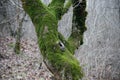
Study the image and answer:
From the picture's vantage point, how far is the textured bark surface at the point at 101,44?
10914mm

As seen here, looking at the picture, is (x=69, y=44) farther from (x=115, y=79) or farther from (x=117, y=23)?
(x=117, y=23)

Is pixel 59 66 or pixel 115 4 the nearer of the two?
pixel 59 66

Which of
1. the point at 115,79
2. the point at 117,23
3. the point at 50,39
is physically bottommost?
the point at 115,79

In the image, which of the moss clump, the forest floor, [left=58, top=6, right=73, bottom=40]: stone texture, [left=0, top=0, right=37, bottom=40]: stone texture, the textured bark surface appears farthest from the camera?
[left=0, top=0, right=37, bottom=40]: stone texture

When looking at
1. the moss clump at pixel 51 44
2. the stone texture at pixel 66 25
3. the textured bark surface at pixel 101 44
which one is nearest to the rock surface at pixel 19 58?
the stone texture at pixel 66 25

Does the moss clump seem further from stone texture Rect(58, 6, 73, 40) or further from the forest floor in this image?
stone texture Rect(58, 6, 73, 40)

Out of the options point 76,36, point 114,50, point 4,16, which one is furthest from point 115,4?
point 76,36

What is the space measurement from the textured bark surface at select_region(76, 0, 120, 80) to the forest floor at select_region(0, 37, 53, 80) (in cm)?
150

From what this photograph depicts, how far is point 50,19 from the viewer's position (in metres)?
3.38

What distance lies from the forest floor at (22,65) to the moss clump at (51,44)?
6334 mm

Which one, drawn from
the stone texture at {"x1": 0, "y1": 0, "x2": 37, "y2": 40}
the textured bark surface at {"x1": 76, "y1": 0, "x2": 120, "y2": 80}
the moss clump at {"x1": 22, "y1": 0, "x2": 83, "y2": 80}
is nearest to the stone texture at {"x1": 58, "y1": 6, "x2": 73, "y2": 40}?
the textured bark surface at {"x1": 76, "y1": 0, "x2": 120, "y2": 80}

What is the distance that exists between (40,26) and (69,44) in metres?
0.97

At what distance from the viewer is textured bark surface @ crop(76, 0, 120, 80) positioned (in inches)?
430

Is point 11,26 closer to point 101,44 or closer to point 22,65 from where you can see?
point 22,65
